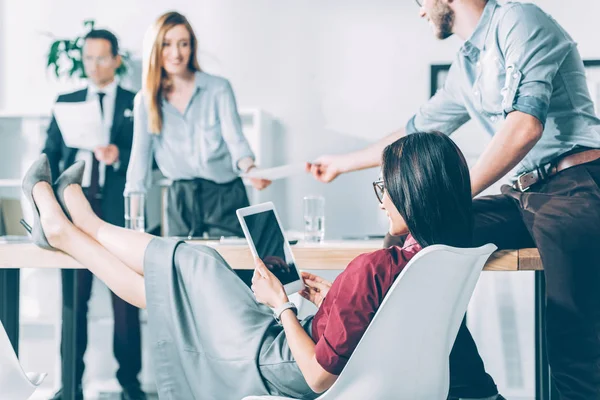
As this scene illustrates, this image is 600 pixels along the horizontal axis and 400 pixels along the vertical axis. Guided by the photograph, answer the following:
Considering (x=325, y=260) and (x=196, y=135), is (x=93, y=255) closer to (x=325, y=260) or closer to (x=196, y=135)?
(x=325, y=260)

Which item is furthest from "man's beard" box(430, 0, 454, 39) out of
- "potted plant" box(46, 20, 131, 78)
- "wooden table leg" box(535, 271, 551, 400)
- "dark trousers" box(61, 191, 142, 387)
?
"potted plant" box(46, 20, 131, 78)

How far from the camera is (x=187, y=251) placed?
181cm

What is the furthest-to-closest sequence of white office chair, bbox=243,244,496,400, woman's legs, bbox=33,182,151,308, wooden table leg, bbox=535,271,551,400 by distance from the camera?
wooden table leg, bbox=535,271,551,400 → woman's legs, bbox=33,182,151,308 → white office chair, bbox=243,244,496,400

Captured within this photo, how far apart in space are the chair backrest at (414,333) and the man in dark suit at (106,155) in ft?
7.11

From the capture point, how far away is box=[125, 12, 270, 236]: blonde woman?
Answer: 3211 mm

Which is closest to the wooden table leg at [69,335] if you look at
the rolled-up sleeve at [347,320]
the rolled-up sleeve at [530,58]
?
the rolled-up sleeve at [347,320]

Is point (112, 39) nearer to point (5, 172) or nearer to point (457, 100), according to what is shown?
point (5, 172)

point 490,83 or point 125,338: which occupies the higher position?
point 490,83

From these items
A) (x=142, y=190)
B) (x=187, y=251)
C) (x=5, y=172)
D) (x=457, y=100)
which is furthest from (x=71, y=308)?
(x=5, y=172)

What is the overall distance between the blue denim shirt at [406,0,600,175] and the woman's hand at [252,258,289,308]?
2.39ft

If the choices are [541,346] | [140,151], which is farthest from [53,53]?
[541,346]

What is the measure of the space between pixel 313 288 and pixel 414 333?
60 cm

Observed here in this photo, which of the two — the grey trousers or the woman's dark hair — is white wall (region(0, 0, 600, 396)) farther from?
the woman's dark hair

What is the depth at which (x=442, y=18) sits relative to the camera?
218 cm
